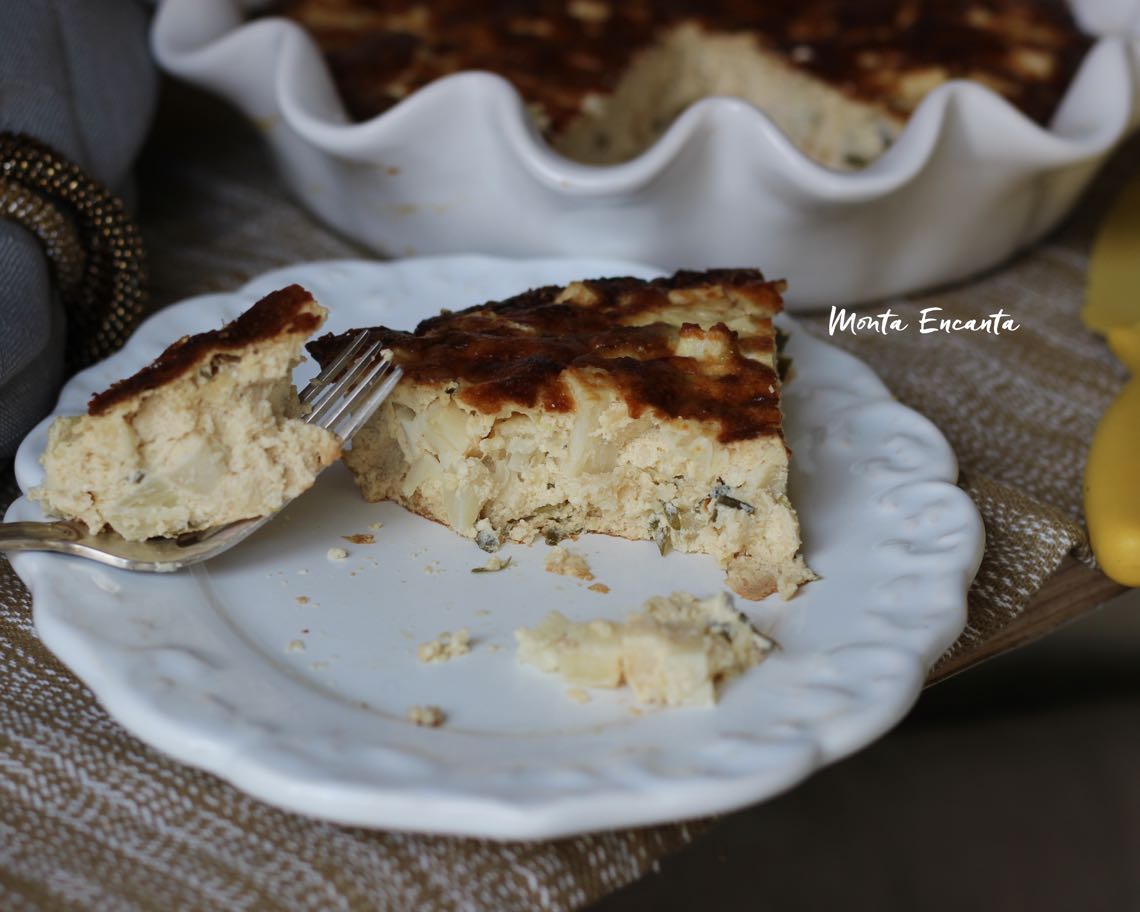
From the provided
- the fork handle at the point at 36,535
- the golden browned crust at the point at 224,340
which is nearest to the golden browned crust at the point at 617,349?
the golden browned crust at the point at 224,340

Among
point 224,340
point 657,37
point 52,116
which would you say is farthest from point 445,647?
point 657,37

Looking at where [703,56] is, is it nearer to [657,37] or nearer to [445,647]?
[657,37]

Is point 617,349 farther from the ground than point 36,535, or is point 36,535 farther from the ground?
Answer: point 617,349

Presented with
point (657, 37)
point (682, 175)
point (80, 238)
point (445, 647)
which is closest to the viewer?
point (445, 647)

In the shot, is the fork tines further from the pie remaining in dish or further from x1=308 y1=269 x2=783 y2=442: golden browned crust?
the pie remaining in dish

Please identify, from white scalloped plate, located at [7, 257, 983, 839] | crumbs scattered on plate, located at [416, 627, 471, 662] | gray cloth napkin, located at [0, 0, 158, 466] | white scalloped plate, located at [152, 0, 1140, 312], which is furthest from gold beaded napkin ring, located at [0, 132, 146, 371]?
crumbs scattered on plate, located at [416, 627, 471, 662]
